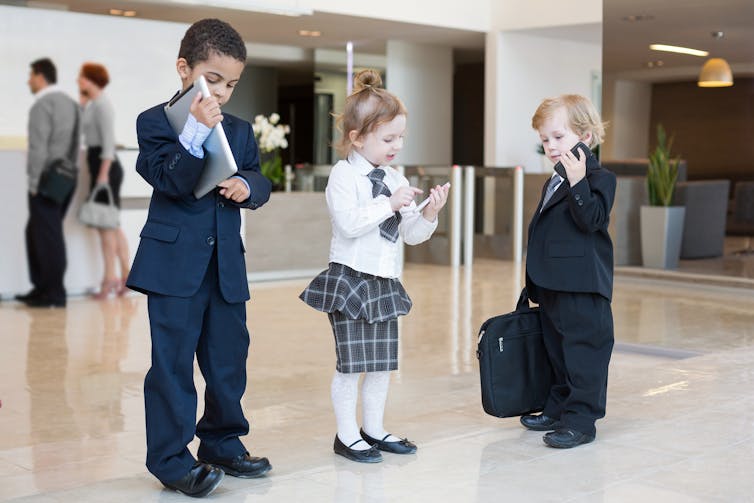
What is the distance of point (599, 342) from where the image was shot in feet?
10.4

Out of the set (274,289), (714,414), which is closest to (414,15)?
(274,289)

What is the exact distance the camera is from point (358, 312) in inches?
113

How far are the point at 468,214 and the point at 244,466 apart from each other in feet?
24.0

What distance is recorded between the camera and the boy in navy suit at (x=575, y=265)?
3113 millimetres

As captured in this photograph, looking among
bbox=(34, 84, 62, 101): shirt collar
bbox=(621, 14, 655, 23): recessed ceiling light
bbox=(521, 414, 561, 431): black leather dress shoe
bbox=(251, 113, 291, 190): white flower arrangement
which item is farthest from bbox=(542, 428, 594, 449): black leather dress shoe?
bbox=(251, 113, 291, 190): white flower arrangement

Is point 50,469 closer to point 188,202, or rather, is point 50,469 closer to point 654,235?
point 188,202

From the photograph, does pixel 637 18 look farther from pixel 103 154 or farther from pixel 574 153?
pixel 574 153

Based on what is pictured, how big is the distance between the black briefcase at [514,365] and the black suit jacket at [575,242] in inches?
7.2

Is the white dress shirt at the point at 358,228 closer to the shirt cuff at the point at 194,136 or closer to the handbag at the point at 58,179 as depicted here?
the shirt cuff at the point at 194,136

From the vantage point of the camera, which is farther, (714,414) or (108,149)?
(108,149)

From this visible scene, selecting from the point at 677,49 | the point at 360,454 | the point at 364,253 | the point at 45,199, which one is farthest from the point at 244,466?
the point at 677,49

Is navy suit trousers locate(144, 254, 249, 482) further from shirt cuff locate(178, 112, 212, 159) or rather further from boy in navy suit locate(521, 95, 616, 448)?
boy in navy suit locate(521, 95, 616, 448)

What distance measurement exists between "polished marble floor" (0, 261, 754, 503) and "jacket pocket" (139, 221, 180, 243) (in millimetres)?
615

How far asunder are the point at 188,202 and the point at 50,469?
1112 mm
